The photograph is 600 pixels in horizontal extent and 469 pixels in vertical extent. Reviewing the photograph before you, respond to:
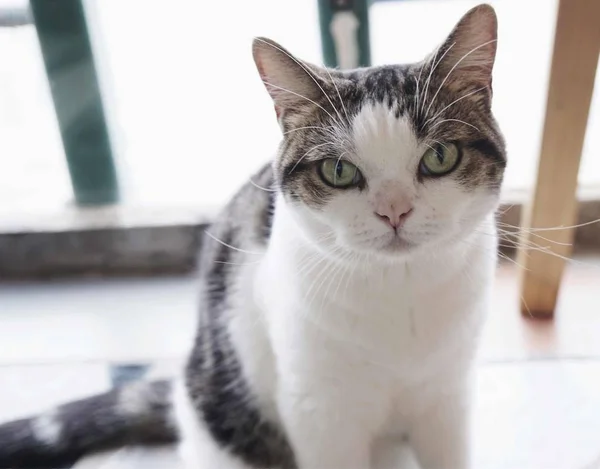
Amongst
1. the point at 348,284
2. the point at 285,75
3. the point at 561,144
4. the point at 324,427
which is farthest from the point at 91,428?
the point at 561,144

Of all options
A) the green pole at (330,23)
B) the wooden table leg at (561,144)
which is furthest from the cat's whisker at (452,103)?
the green pole at (330,23)

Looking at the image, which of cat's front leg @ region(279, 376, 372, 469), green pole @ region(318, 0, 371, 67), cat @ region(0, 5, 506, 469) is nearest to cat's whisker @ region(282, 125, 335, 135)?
cat @ region(0, 5, 506, 469)

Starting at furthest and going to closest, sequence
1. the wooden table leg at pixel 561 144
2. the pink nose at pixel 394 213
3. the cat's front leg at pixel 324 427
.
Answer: the wooden table leg at pixel 561 144
the cat's front leg at pixel 324 427
the pink nose at pixel 394 213

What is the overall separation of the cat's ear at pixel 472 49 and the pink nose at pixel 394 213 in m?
0.17

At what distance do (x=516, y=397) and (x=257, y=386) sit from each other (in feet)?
1.54

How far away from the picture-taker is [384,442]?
40.7 inches

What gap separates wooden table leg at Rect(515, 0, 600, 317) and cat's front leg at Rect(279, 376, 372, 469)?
0.34 meters

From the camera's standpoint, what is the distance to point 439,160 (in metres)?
0.74

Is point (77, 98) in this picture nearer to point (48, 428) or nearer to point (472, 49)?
point (48, 428)

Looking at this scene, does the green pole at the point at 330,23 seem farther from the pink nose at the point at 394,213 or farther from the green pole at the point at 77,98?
the pink nose at the point at 394,213

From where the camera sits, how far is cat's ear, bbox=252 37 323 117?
30.2 inches

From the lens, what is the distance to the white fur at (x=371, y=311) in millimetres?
734

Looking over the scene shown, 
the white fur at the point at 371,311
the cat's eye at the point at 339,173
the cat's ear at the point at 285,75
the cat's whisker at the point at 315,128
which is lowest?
the white fur at the point at 371,311

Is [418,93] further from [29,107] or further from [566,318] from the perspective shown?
[29,107]
